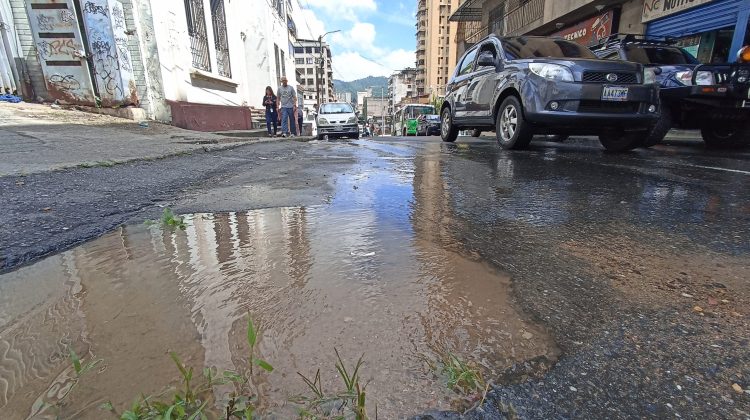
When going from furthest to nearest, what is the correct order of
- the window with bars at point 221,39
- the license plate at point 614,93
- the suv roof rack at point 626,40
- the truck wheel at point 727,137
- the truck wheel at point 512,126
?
the window with bars at point 221,39 → the suv roof rack at point 626,40 → the truck wheel at point 727,137 → the truck wheel at point 512,126 → the license plate at point 614,93

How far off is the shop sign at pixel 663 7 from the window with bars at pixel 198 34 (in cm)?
1280

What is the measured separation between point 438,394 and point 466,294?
1.58 ft

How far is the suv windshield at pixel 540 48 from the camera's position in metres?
5.35

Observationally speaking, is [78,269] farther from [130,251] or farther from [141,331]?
[141,331]

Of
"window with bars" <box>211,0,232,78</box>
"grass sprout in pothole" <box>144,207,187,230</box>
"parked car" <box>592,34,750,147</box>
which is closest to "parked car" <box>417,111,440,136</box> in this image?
"window with bars" <box>211,0,232,78</box>

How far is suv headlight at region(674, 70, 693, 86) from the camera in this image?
221 inches

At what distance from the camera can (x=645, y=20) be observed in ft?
36.9

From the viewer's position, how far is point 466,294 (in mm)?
1244

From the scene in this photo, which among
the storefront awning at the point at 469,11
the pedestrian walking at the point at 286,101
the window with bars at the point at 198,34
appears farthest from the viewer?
the storefront awning at the point at 469,11

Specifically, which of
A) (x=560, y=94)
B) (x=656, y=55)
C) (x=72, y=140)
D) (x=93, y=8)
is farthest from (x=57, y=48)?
(x=656, y=55)

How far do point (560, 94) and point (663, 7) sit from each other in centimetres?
926

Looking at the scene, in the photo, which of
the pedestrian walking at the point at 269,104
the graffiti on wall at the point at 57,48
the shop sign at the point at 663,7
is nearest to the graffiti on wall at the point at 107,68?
the graffiti on wall at the point at 57,48

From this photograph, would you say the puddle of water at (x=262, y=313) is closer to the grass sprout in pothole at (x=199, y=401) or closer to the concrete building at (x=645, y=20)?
the grass sprout in pothole at (x=199, y=401)

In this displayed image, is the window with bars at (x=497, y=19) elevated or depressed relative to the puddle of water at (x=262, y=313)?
elevated
